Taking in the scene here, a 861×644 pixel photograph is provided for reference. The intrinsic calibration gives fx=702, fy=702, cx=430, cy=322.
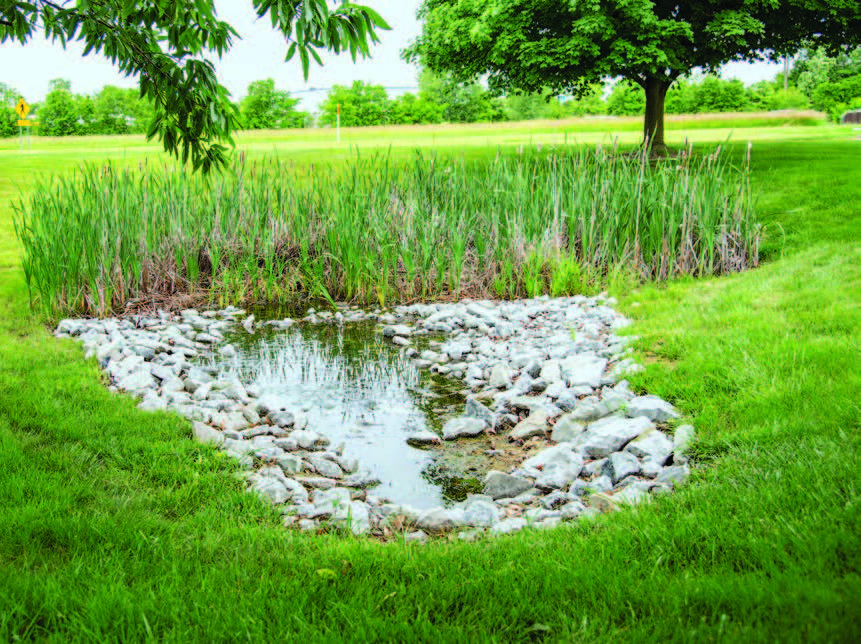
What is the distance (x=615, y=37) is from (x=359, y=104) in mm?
45991

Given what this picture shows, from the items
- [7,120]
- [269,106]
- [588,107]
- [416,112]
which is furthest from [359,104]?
[7,120]

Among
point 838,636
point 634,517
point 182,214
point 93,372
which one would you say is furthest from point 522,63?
point 838,636

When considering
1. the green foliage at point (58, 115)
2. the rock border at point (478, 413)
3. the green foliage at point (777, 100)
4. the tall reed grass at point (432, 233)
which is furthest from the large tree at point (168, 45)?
the green foliage at point (58, 115)

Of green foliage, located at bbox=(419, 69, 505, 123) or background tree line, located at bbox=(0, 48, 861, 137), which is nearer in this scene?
background tree line, located at bbox=(0, 48, 861, 137)

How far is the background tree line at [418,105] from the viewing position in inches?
2073

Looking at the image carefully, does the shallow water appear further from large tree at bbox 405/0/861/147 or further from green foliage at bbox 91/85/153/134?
green foliage at bbox 91/85/153/134

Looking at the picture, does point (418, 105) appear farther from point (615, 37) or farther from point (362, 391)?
point (362, 391)

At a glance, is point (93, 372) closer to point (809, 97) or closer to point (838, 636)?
point (838, 636)

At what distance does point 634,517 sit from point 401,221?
5785mm

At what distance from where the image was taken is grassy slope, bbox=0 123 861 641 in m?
2.14

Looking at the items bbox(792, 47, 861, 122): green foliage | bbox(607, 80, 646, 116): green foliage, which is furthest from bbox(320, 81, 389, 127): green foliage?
bbox(792, 47, 861, 122): green foliage

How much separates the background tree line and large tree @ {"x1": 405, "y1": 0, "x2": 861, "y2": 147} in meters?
38.0

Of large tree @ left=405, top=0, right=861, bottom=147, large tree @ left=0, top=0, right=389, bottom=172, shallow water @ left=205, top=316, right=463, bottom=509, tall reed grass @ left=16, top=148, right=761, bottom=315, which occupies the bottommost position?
shallow water @ left=205, top=316, right=463, bottom=509

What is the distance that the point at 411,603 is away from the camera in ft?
7.73
